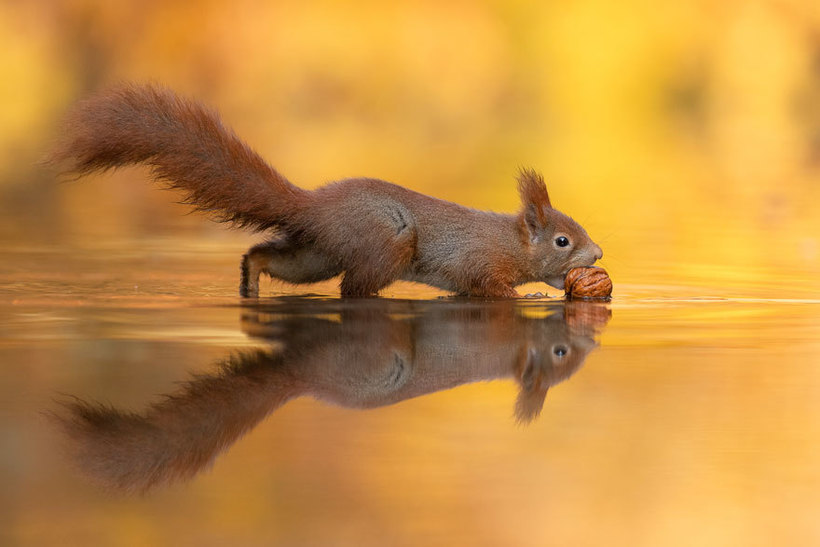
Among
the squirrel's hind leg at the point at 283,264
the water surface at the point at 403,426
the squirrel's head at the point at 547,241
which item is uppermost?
the squirrel's head at the point at 547,241

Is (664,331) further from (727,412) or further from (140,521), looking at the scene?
(140,521)

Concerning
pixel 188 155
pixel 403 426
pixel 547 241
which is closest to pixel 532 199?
pixel 547 241

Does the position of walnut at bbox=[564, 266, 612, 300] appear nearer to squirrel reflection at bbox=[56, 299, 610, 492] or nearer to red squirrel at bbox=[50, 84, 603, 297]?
squirrel reflection at bbox=[56, 299, 610, 492]

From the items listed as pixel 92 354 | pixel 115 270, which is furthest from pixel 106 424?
pixel 115 270

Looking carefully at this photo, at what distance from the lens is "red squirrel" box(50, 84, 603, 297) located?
214 inches

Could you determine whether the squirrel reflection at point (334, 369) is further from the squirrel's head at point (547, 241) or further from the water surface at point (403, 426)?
the squirrel's head at point (547, 241)

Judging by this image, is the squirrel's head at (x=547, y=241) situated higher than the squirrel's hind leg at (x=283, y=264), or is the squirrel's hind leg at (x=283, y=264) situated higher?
the squirrel's head at (x=547, y=241)

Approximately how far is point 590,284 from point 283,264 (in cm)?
134

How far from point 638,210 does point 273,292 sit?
494 cm

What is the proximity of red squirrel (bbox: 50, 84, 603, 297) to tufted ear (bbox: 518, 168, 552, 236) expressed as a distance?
0.88 feet

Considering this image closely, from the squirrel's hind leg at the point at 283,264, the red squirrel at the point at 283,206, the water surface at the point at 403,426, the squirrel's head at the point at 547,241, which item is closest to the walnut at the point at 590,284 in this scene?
the red squirrel at the point at 283,206

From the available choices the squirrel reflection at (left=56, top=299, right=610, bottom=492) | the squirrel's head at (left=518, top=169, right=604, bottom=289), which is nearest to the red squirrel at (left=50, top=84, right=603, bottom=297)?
the squirrel's head at (left=518, top=169, right=604, bottom=289)

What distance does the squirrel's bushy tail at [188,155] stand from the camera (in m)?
5.40

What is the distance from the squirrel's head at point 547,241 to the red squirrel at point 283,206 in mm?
235
